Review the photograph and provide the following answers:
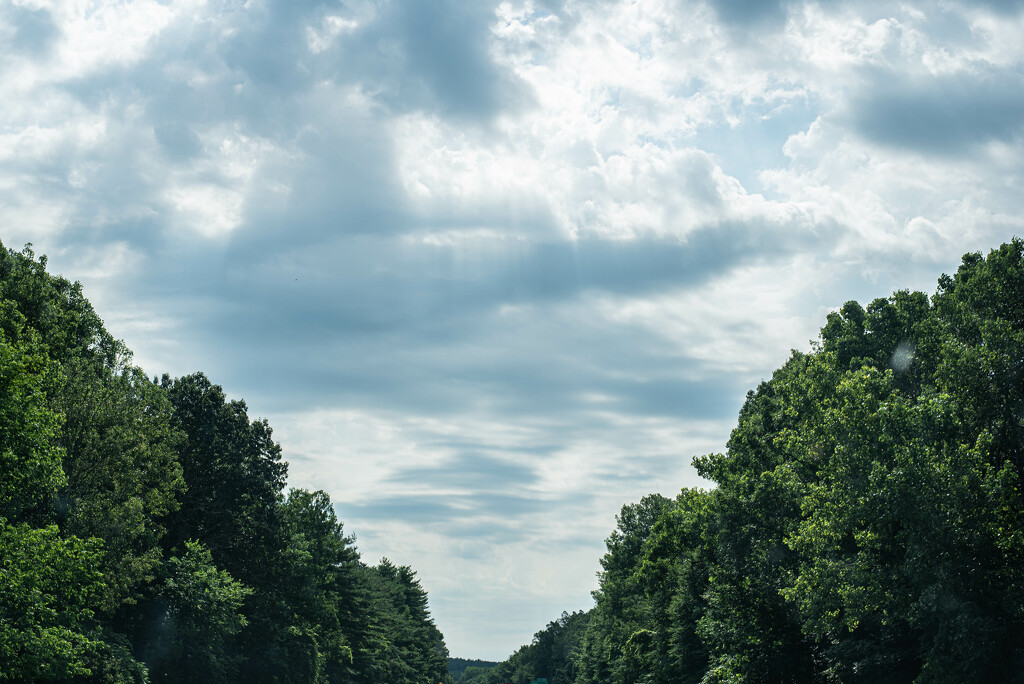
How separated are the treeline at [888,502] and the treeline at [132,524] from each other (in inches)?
1050

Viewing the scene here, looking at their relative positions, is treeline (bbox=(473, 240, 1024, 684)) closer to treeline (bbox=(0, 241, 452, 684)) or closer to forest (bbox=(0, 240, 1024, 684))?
forest (bbox=(0, 240, 1024, 684))

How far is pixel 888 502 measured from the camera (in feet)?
89.9

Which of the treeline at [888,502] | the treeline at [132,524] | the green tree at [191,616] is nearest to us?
the treeline at [888,502]

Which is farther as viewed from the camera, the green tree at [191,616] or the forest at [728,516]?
the green tree at [191,616]

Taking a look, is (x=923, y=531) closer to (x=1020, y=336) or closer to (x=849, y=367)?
(x=1020, y=336)

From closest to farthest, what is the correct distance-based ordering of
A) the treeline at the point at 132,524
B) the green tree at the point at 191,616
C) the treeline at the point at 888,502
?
the treeline at the point at 888,502 < the treeline at the point at 132,524 < the green tree at the point at 191,616

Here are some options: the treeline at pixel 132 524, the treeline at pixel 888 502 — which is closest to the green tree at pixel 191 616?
the treeline at pixel 132 524

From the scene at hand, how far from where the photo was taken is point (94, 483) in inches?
1494

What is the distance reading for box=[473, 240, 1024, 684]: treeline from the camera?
25969 mm

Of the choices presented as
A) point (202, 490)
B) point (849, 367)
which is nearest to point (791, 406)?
point (849, 367)

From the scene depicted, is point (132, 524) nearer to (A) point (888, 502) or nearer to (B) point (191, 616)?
(B) point (191, 616)

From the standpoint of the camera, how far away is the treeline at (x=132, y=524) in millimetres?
30078

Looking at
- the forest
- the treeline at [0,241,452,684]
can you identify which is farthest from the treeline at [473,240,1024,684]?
the treeline at [0,241,452,684]

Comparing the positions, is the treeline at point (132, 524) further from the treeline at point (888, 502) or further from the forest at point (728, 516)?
A: the treeline at point (888, 502)
